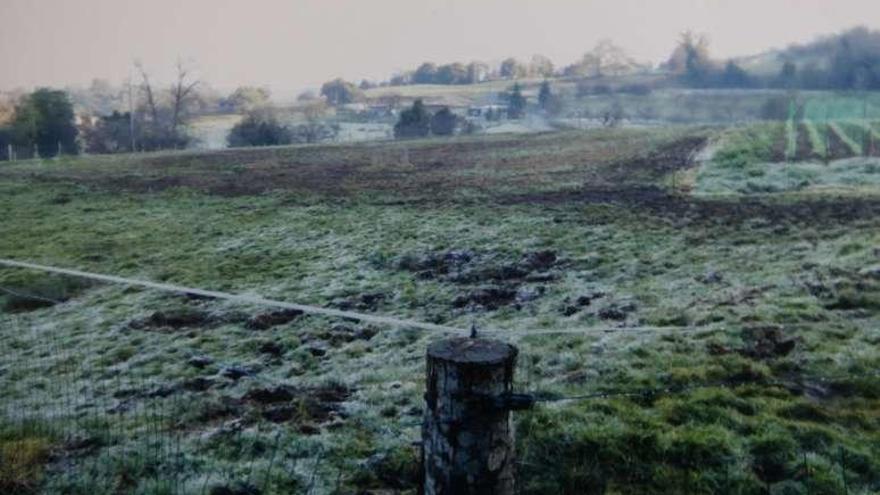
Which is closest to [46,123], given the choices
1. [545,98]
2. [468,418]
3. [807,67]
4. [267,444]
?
[267,444]

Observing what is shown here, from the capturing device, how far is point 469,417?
3131 millimetres

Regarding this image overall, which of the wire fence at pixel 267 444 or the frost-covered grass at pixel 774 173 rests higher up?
the frost-covered grass at pixel 774 173

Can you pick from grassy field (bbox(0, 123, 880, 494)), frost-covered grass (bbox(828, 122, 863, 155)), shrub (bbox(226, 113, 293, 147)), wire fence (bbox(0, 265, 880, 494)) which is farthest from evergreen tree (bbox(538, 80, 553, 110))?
wire fence (bbox(0, 265, 880, 494))

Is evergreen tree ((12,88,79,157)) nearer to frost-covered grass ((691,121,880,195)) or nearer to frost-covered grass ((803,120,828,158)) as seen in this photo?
frost-covered grass ((691,121,880,195))

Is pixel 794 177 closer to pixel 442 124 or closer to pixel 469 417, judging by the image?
pixel 469 417

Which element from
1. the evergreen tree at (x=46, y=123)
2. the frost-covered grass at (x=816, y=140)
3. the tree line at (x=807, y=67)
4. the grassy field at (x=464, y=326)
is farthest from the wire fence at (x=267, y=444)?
the tree line at (x=807, y=67)

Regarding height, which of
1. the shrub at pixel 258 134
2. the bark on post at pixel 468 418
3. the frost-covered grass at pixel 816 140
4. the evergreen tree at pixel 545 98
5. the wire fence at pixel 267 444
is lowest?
the wire fence at pixel 267 444

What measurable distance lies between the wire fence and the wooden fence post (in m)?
1.32

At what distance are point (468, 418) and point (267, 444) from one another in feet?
13.8

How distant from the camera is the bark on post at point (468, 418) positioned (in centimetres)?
312

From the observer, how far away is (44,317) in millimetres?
12469

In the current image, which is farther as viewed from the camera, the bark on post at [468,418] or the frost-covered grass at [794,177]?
the frost-covered grass at [794,177]

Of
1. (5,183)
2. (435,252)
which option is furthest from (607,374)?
(5,183)

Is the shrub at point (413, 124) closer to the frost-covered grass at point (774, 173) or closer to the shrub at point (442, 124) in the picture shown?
the shrub at point (442, 124)
